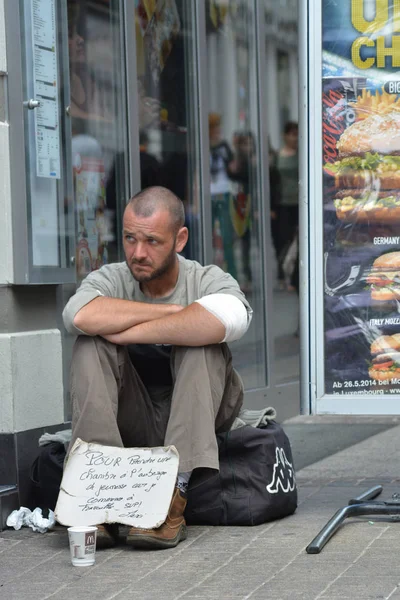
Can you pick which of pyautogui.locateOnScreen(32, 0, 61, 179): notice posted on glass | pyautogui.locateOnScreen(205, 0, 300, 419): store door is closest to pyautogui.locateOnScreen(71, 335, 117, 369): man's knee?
pyautogui.locateOnScreen(32, 0, 61, 179): notice posted on glass

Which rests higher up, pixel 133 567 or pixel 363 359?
pixel 363 359

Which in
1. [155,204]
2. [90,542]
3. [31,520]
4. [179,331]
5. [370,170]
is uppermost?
[370,170]

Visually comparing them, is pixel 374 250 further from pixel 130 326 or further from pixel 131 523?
pixel 131 523


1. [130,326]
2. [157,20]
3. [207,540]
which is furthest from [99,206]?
[207,540]

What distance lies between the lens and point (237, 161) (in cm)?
762

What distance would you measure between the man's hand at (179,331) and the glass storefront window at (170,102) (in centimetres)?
219

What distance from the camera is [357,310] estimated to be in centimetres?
446

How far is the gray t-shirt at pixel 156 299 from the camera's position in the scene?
4.52 meters

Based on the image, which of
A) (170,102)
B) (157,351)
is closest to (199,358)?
(157,351)

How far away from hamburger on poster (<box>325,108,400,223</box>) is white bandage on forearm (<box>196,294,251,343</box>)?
0.50 meters

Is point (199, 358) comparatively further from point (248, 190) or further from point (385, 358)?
point (248, 190)

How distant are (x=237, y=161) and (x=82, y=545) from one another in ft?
13.7

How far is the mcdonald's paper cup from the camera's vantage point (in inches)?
150

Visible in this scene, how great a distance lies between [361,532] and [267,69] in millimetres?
4363
